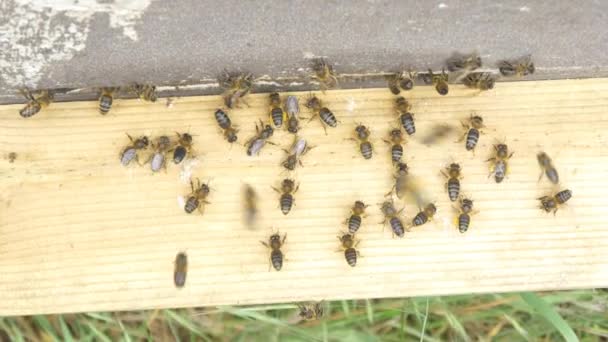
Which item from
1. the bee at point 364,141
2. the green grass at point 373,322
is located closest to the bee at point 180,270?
the bee at point 364,141

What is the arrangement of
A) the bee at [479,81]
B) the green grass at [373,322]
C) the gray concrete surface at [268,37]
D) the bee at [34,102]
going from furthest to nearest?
the green grass at [373,322], the bee at [479,81], the bee at [34,102], the gray concrete surface at [268,37]

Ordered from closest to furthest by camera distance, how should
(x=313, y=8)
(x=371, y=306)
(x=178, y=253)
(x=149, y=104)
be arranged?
(x=313, y=8) < (x=178, y=253) < (x=149, y=104) < (x=371, y=306)

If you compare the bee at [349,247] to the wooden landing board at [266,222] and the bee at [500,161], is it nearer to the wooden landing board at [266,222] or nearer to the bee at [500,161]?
the wooden landing board at [266,222]

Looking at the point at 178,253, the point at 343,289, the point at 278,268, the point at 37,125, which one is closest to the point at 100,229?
the point at 178,253

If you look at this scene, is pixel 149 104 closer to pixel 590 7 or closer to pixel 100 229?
pixel 100 229

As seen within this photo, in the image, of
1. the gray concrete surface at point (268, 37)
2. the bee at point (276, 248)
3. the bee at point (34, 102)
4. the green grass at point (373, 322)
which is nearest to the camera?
the gray concrete surface at point (268, 37)

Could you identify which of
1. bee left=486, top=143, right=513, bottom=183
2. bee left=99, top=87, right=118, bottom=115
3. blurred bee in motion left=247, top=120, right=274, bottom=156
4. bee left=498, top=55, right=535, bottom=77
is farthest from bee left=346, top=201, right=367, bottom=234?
bee left=99, top=87, right=118, bottom=115

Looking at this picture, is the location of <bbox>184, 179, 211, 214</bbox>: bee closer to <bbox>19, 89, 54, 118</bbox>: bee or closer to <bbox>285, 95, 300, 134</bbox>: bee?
<bbox>285, 95, 300, 134</bbox>: bee

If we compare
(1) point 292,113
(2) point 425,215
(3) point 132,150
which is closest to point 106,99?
(3) point 132,150
